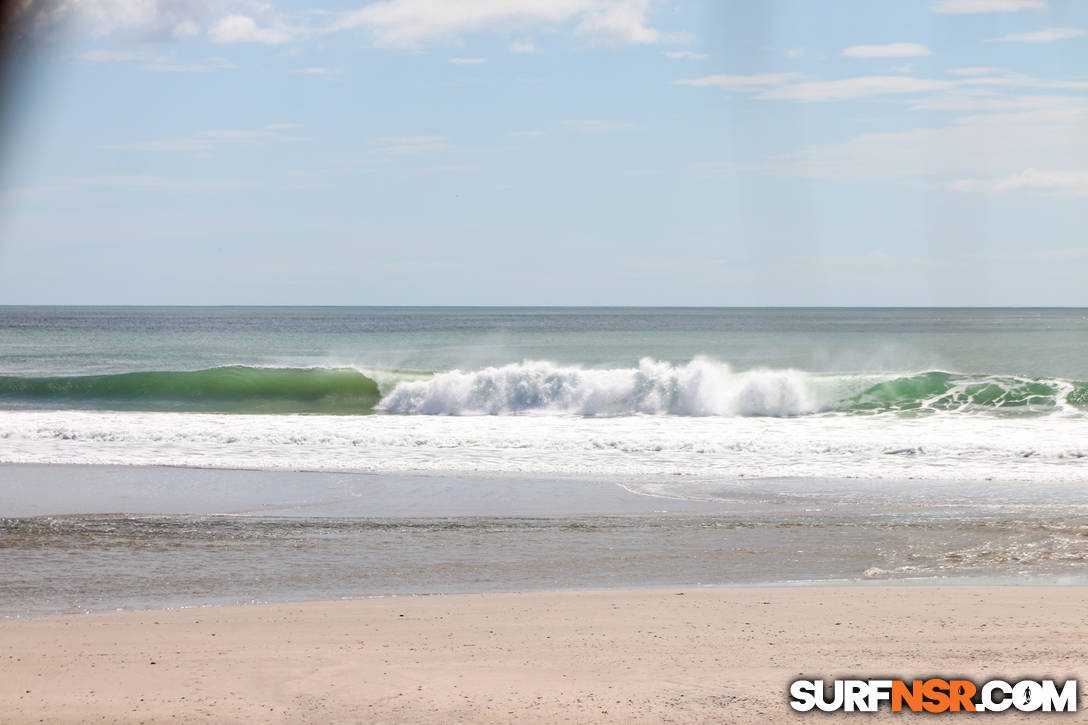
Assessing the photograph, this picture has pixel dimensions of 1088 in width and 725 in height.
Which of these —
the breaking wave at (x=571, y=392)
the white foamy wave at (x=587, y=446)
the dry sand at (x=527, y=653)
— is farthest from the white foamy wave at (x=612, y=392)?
the dry sand at (x=527, y=653)

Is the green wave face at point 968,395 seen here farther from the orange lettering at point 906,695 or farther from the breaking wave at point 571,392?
the orange lettering at point 906,695

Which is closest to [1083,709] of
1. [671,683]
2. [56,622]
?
[671,683]

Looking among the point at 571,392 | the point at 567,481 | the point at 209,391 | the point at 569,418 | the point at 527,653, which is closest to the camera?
the point at 527,653

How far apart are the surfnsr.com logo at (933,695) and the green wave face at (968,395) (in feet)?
59.4

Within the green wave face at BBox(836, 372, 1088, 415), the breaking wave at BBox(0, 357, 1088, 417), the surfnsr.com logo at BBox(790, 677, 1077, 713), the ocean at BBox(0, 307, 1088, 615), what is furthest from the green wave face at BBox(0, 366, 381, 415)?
the surfnsr.com logo at BBox(790, 677, 1077, 713)

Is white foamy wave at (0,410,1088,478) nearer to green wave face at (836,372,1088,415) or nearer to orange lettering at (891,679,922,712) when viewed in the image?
green wave face at (836,372,1088,415)

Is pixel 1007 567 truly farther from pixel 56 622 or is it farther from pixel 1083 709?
pixel 56 622

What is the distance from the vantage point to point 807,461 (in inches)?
578

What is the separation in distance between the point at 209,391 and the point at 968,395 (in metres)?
21.1

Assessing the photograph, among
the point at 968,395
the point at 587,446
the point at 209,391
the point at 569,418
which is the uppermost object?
the point at 209,391

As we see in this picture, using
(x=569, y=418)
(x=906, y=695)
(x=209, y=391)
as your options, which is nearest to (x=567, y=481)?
(x=906, y=695)

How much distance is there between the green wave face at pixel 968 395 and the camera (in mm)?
23125

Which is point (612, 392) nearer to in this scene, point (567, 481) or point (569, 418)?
point (569, 418)

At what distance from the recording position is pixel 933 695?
196 inches
